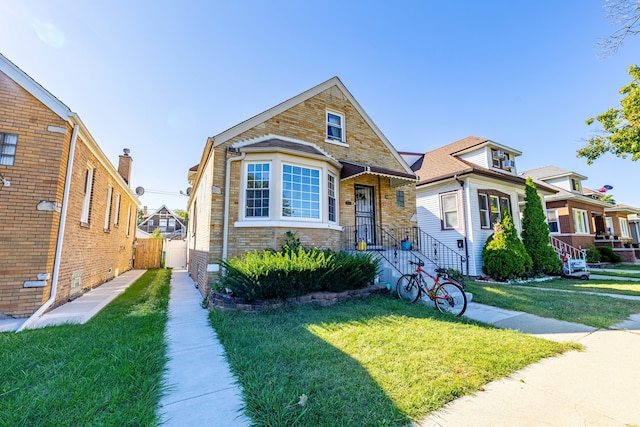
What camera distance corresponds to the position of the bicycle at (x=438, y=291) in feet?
20.3

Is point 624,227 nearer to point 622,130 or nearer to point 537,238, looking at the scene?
point 622,130

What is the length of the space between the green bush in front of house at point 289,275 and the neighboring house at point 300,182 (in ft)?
4.77

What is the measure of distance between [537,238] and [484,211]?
112 inches

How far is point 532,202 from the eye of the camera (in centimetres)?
1312

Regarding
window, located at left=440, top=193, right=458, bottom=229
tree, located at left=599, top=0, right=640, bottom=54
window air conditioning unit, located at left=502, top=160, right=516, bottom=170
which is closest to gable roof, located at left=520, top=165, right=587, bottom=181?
window air conditioning unit, located at left=502, top=160, right=516, bottom=170

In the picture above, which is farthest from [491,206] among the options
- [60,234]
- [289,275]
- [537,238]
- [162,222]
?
[162,222]

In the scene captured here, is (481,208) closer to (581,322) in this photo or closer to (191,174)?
(581,322)

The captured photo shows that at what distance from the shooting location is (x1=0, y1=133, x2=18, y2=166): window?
5812 millimetres

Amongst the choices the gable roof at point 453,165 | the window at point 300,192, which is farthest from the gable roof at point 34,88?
the gable roof at point 453,165

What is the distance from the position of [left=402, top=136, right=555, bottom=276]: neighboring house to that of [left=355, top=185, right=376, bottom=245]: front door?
459cm

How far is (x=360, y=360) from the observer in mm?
3553

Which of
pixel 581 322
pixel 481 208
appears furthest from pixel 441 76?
pixel 581 322

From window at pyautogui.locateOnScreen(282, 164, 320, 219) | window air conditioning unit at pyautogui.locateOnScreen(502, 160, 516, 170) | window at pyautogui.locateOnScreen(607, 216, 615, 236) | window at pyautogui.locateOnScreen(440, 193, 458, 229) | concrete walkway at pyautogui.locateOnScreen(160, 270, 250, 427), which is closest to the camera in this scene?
concrete walkway at pyautogui.locateOnScreen(160, 270, 250, 427)

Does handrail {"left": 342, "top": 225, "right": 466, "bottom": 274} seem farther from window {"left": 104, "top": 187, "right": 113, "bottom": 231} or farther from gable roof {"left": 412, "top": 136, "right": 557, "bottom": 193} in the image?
window {"left": 104, "top": 187, "right": 113, "bottom": 231}
